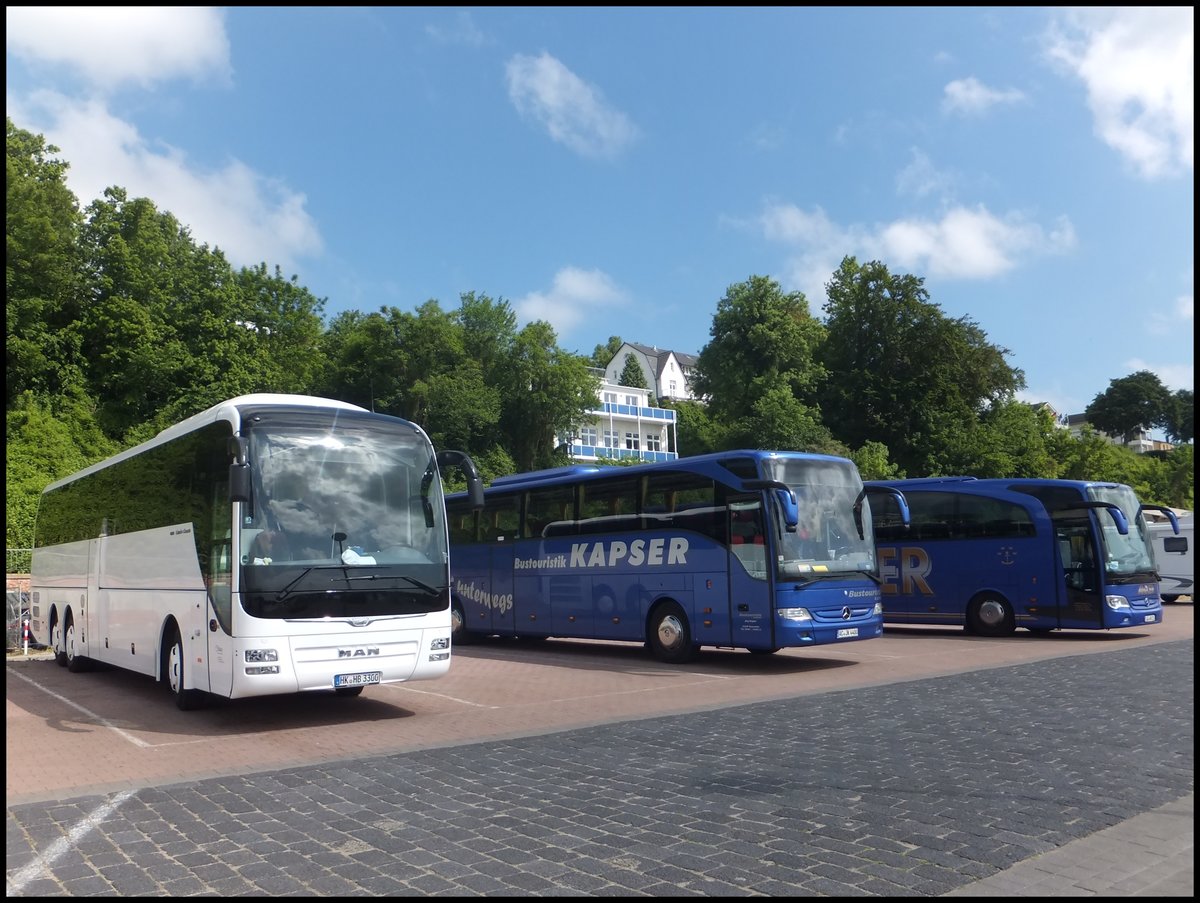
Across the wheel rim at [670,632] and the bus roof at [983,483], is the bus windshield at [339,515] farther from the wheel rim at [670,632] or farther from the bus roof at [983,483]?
the bus roof at [983,483]

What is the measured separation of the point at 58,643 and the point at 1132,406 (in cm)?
9310

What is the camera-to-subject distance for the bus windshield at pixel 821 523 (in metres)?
15.2

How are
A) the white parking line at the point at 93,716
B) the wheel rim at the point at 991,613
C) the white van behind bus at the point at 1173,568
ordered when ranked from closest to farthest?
the white parking line at the point at 93,716, the wheel rim at the point at 991,613, the white van behind bus at the point at 1173,568

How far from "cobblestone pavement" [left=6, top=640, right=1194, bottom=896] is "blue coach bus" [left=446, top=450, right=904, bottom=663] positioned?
17.3 ft

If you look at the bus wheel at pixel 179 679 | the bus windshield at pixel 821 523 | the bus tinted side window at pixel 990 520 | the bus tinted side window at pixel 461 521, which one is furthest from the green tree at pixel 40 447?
the bus tinted side window at pixel 990 520

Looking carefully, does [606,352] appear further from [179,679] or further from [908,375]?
[179,679]

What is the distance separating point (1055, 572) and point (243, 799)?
17.4 m

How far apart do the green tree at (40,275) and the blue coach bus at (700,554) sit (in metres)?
26.7

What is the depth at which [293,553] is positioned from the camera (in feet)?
33.7

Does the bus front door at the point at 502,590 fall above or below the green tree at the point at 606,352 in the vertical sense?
below

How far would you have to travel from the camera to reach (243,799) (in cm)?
719

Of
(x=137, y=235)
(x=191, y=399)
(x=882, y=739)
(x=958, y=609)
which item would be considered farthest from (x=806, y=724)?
(x=137, y=235)

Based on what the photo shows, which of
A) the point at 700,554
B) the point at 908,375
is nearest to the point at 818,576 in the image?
the point at 700,554

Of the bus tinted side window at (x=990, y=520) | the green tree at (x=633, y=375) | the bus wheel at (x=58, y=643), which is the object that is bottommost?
the bus wheel at (x=58, y=643)
